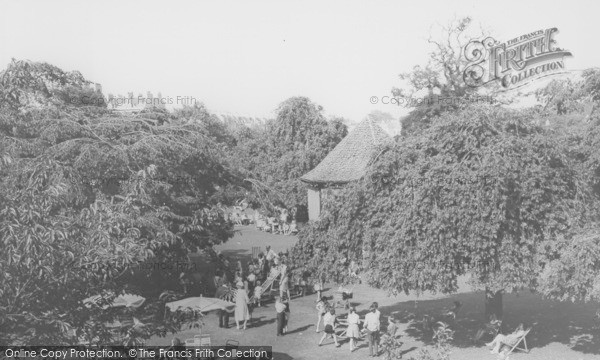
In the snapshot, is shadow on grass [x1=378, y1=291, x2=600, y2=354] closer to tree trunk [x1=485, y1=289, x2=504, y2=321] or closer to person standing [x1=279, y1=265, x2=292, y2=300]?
tree trunk [x1=485, y1=289, x2=504, y2=321]

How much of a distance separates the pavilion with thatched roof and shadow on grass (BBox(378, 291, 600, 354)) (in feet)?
45.1

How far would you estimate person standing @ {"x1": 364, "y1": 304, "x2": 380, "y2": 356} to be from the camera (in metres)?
16.5

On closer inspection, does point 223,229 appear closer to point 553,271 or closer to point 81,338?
point 553,271

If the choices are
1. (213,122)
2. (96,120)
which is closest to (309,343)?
(96,120)

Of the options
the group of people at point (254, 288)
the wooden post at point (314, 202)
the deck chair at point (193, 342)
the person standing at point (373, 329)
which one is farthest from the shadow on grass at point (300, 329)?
the wooden post at point (314, 202)

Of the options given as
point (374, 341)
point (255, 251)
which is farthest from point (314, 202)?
point (374, 341)

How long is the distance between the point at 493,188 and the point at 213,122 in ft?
129

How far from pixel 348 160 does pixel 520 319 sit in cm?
1894

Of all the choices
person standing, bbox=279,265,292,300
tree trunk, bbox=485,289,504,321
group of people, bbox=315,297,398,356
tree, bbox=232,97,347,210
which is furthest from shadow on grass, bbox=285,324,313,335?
tree, bbox=232,97,347,210

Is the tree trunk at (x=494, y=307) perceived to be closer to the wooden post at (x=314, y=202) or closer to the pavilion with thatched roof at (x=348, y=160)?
the pavilion with thatched roof at (x=348, y=160)

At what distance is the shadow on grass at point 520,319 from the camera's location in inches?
682

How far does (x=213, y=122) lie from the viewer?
5119cm

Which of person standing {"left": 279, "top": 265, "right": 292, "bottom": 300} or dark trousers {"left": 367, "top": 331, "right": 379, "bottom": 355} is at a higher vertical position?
person standing {"left": 279, "top": 265, "right": 292, "bottom": 300}

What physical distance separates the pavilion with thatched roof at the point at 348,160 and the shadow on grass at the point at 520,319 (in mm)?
13745
